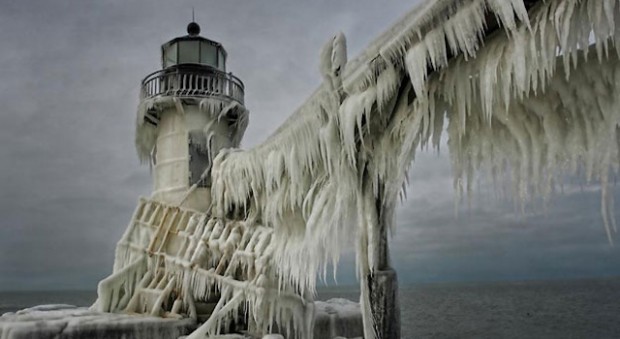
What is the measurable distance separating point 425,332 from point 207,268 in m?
29.6

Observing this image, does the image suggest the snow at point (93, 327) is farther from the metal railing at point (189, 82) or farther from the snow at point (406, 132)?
the metal railing at point (189, 82)

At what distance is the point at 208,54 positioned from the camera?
17.0 meters

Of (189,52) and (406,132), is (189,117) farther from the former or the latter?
(406,132)

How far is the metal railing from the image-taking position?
52.0ft

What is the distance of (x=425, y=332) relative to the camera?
36.7 metres

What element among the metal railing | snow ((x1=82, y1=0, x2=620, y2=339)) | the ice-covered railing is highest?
the metal railing

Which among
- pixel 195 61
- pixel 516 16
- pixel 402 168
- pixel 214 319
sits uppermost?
pixel 195 61

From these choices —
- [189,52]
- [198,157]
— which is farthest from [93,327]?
[189,52]

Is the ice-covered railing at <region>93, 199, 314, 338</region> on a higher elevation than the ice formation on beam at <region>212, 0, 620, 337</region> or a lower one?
lower

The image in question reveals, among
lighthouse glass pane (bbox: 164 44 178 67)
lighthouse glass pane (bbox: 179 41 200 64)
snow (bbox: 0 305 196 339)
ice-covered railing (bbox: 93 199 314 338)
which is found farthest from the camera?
lighthouse glass pane (bbox: 164 44 178 67)

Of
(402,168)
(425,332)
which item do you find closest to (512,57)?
(402,168)

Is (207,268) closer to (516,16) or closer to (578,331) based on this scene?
(516,16)

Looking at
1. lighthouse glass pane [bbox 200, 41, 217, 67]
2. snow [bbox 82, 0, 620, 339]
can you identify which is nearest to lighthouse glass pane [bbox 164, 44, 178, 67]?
lighthouse glass pane [bbox 200, 41, 217, 67]

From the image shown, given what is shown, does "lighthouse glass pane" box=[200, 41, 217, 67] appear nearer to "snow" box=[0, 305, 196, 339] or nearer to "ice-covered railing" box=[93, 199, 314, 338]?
"ice-covered railing" box=[93, 199, 314, 338]
